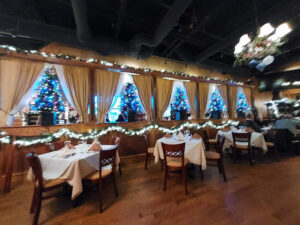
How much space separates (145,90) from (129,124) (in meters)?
1.28

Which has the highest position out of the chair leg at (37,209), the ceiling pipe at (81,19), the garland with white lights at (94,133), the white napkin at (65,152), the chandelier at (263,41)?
the ceiling pipe at (81,19)

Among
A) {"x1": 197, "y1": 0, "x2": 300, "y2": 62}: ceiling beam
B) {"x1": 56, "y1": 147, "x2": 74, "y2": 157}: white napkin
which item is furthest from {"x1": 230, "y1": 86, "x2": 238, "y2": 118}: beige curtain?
{"x1": 56, "y1": 147, "x2": 74, "y2": 157}: white napkin

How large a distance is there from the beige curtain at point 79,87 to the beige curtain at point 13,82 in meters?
0.74

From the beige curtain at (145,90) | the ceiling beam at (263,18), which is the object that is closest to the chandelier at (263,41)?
the ceiling beam at (263,18)

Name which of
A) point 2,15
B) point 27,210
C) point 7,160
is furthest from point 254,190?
point 2,15

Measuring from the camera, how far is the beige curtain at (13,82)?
9.48 feet

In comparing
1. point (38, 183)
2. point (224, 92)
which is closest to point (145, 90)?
point (38, 183)

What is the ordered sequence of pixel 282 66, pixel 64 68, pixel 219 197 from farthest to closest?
1. pixel 282 66
2. pixel 64 68
3. pixel 219 197

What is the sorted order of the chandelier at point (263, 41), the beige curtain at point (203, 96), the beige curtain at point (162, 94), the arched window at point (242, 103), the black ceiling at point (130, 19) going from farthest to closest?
1. the arched window at point (242, 103)
2. the beige curtain at point (203, 96)
3. the beige curtain at point (162, 94)
4. the black ceiling at point (130, 19)
5. the chandelier at point (263, 41)

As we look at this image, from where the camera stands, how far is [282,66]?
6.88 meters

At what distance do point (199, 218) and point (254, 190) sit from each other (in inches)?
52.7

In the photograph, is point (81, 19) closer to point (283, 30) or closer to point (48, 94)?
point (48, 94)

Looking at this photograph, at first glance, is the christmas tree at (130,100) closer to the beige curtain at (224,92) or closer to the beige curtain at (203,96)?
the beige curtain at (203,96)

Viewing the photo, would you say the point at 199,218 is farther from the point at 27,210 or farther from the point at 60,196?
the point at 27,210
